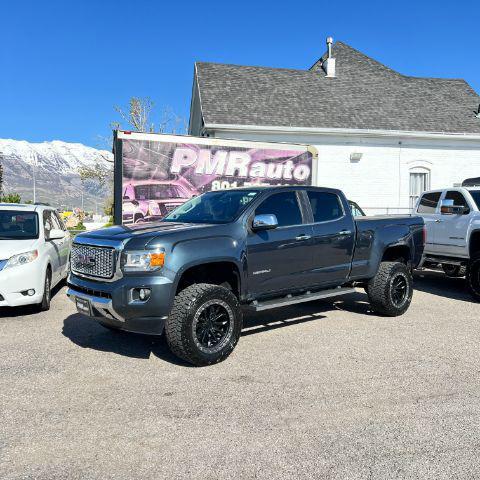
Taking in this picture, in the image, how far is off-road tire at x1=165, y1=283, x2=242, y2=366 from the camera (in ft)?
15.8

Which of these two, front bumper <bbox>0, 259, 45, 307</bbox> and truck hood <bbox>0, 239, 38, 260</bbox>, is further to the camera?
truck hood <bbox>0, 239, 38, 260</bbox>

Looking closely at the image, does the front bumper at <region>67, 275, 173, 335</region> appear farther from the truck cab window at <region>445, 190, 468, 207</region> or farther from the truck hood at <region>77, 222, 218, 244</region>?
the truck cab window at <region>445, 190, 468, 207</region>

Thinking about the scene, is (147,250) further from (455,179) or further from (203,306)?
(455,179)

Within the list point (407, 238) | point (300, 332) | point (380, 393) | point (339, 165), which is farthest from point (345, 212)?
point (339, 165)

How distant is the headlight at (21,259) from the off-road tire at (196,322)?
10.7ft

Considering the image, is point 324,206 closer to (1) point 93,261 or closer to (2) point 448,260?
(1) point 93,261

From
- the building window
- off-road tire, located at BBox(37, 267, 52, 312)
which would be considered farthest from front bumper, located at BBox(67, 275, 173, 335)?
the building window

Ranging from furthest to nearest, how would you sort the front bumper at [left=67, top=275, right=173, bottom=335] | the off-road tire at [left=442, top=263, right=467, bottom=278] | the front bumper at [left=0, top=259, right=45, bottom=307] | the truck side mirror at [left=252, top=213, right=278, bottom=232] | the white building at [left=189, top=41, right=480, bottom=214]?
the white building at [left=189, top=41, right=480, bottom=214], the off-road tire at [left=442, top=263, right=467, bottom=278], the front bumper at [left=0, top=259, right=45, bottom=307], the truck side mirror at [left=252, top=213, right=278, bottom=232], the front bumper at [left=67, top=275, right=173, bottom=335]

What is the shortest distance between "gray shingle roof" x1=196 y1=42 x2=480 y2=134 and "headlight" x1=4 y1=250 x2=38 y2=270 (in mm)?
12010

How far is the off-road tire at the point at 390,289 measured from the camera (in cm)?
712

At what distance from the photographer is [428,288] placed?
10148 millimetres

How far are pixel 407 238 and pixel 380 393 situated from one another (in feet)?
12.5

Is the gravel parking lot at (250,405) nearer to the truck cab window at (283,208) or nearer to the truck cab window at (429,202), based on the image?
the truck cab window at (283,208)

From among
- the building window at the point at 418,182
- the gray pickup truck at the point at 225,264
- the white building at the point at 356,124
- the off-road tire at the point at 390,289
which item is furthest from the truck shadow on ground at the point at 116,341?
the building window at the point at 418,182
